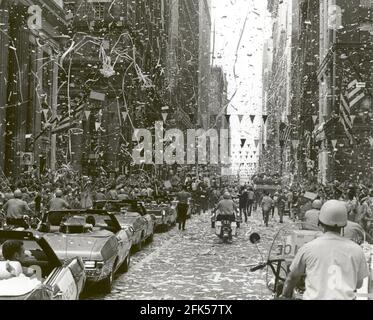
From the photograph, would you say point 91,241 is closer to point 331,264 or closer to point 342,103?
point 331,264

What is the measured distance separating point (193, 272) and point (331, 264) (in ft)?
24.5

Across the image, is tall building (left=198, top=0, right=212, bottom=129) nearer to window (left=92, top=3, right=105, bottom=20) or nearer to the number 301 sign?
window (left=92, top=3, right=105, bottom=20)

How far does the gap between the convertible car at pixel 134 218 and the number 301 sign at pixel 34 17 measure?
14.6m

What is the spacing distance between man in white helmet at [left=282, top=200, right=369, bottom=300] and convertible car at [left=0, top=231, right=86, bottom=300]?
220 centimetres

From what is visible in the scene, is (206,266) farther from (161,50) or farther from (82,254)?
(161,50)

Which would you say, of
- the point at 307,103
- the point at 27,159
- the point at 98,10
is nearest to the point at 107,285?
the point at 27,159

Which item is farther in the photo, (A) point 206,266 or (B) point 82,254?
(A) point 206,266

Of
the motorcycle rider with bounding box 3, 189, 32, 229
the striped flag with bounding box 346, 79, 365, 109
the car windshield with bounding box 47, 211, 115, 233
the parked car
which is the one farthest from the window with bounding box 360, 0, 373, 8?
the car windshield with bounding box 47, 211, 115, 233

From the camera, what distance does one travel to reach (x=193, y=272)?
1121 centimetres

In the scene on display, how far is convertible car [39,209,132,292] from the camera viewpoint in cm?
866

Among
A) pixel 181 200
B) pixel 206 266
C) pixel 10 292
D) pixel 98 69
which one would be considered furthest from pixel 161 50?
pixel 10 292

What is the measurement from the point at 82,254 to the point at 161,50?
5566 cm

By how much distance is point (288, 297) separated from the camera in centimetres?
408
